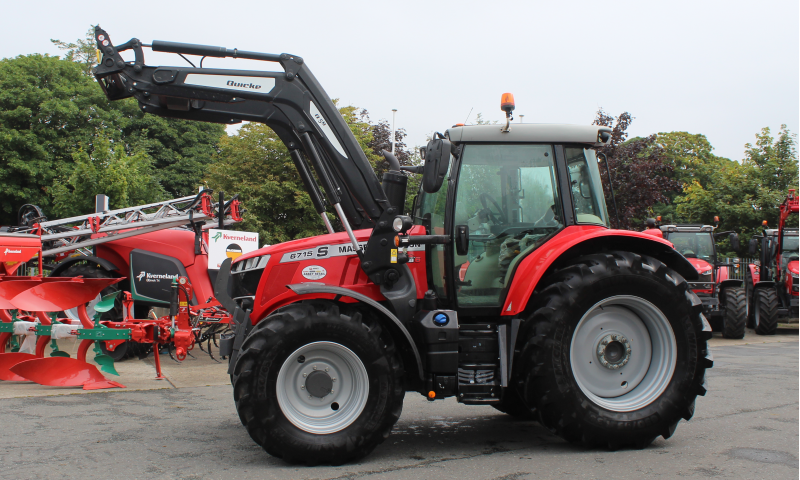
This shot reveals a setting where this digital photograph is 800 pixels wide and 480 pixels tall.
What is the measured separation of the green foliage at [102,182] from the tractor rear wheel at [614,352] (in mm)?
19310

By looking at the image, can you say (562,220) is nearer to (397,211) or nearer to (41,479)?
(397,211)

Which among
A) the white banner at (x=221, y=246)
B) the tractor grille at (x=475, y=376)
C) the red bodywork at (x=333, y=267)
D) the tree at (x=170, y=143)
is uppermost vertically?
the tree at (x=170, y=143)

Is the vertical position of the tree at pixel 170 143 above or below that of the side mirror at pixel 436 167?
above

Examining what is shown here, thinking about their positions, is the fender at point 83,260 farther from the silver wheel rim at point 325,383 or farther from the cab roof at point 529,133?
the cab roof at point 529,133

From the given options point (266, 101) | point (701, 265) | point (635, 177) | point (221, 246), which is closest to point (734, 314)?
point (701, 265)

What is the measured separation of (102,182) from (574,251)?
1967 cm

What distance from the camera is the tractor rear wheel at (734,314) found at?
45.8ft

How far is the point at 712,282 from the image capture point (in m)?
13.7

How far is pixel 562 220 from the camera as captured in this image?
5156mm

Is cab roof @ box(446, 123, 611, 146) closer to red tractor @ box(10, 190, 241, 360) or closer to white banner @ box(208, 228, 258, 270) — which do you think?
white banner @ box(208, 228, 258, 270)

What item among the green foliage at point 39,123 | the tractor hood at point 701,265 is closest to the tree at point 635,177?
the tractor hood at point 701,265

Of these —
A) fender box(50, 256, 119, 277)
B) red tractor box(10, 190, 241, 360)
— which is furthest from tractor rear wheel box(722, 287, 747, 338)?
fender box(50, 256, 119, 277)

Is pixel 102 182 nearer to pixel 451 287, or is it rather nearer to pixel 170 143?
pixel 170 143

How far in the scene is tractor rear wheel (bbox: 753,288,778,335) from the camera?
14.8m
